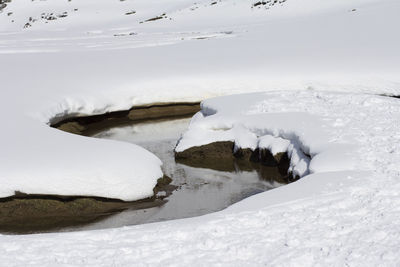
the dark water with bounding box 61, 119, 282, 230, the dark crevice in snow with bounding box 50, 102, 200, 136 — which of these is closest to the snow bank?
the dark water with bounding box 61, 119, 282, 230

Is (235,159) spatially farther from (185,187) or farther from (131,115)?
(131,115)

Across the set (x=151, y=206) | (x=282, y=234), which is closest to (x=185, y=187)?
(x=151, y=206)

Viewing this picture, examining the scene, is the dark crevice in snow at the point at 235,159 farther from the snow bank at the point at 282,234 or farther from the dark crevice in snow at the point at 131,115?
the dark crevice in snow at the point at 131,115

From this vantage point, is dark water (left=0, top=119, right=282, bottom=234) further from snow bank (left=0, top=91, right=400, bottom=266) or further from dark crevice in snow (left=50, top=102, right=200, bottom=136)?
dark crevice in snow (left=50, top=102, right=200, bottom=136)

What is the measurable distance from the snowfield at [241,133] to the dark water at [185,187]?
1.52 feet

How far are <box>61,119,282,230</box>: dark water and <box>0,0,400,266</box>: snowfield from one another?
0.46 m

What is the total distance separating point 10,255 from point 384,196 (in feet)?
13.8

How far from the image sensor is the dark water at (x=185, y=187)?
8086 millimetres

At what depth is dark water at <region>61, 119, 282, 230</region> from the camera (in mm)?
8086

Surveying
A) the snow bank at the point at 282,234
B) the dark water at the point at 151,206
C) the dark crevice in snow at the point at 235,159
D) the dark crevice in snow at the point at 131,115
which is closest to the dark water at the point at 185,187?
the dark water at the point at 151,206

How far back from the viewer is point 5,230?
773cm

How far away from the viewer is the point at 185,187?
375 inches

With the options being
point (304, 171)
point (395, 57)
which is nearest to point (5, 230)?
point (304, 171)

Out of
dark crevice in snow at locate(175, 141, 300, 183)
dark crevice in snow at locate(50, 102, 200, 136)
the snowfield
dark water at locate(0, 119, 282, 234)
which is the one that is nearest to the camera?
the snowfield
